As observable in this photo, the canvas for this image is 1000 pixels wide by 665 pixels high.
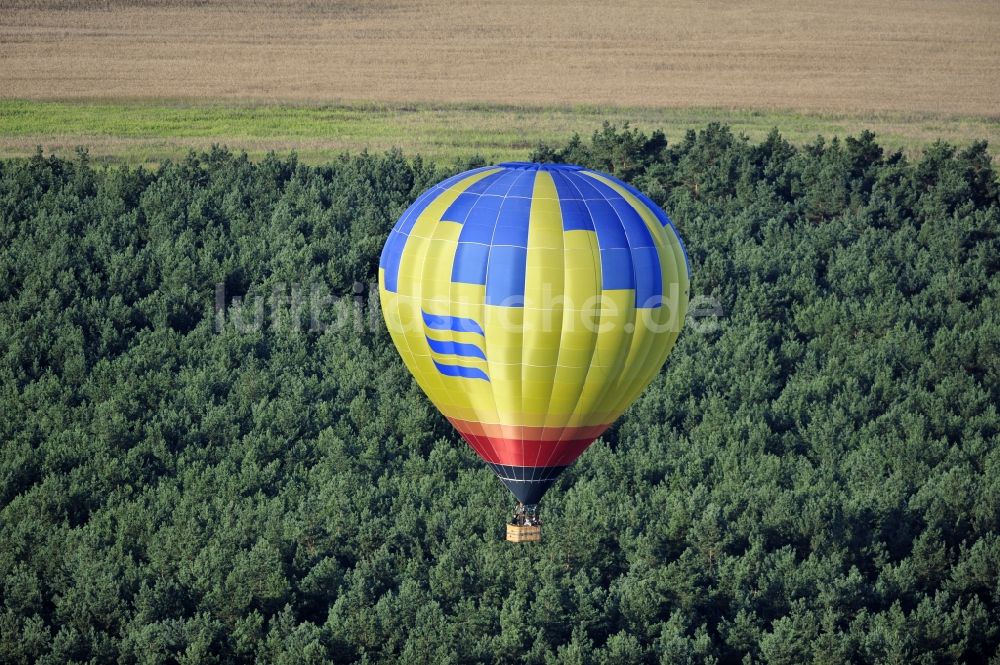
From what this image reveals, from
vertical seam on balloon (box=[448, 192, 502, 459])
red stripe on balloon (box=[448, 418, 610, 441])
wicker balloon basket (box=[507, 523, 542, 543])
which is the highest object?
vertical seam on balloon (box=[448, 192, 502, 459])

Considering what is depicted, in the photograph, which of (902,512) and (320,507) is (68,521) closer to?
(320,507)

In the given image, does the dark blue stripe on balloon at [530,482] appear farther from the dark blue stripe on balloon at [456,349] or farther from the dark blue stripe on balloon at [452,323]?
the dark blue stripe on balloon at [452,323]

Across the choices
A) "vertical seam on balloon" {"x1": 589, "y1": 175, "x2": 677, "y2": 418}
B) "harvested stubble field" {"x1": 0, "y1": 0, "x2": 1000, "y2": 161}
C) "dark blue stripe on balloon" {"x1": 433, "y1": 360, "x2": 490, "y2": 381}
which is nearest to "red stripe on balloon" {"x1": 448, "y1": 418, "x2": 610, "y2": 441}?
"vertical seam on balloon" {"x1": 589, "y1": 175, "x2": 677, "y2": 418}

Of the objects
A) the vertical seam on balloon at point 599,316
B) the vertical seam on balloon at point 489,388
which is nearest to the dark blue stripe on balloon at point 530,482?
the vertical seam on balloon at point 599,316

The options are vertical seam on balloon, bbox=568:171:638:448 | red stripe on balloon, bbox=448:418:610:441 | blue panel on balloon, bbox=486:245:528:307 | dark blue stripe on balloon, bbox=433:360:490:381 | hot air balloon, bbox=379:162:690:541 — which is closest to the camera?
blue panel on balloon, bbox=486:245:528:307

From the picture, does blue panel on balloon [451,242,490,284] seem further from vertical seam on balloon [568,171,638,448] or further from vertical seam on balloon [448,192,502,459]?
vertical seam on balloon [568,171,638,448]
